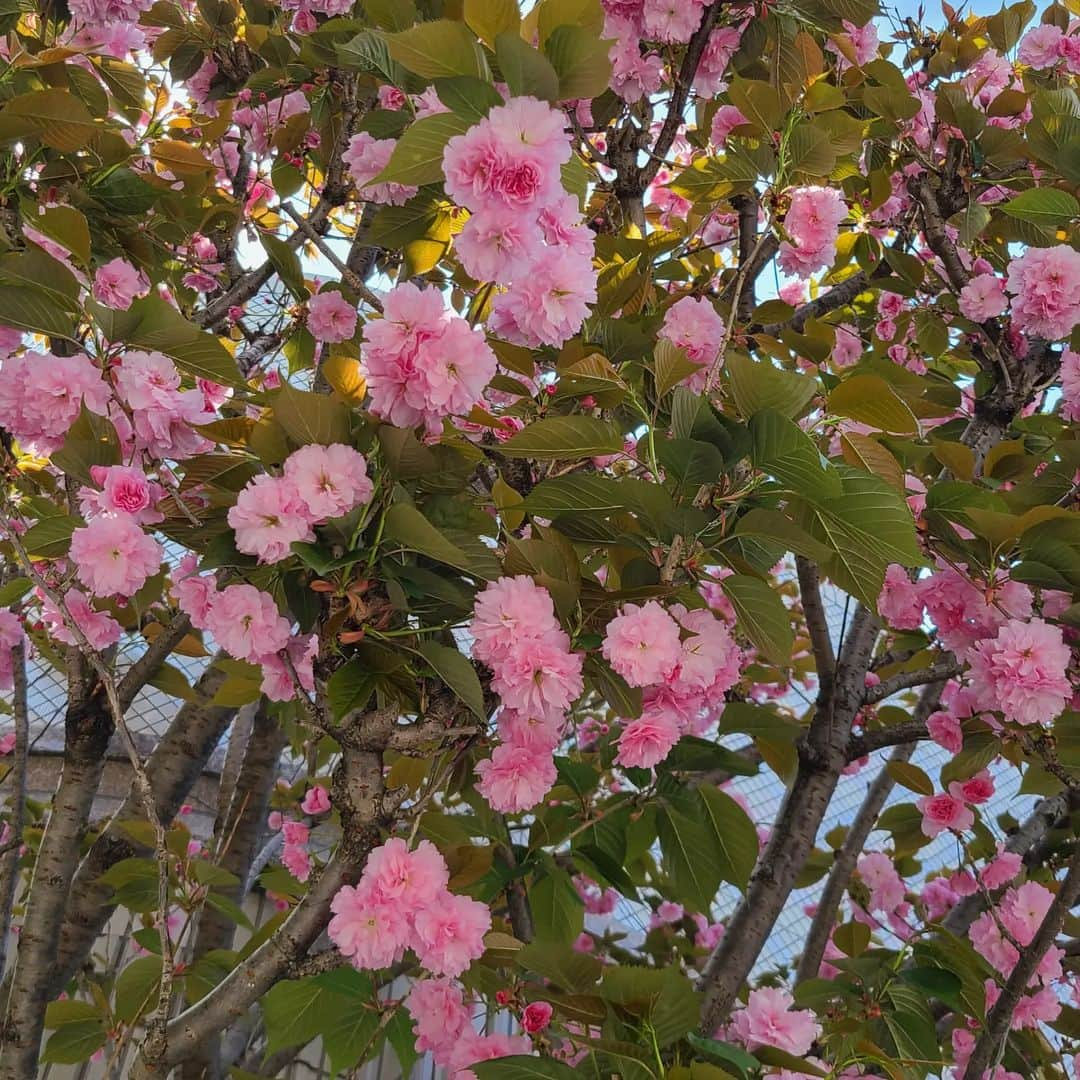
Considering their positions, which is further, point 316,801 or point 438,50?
point 316,801

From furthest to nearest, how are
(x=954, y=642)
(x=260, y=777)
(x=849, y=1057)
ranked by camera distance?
1. (x=260, y=777)
2. (x=954, y=642)
3. (x=849, y=1057)

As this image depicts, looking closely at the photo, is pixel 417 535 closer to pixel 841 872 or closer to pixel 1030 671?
pixel 1030 671

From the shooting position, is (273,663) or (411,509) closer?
(411,509)

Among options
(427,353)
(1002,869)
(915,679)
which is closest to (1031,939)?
(1002,869)

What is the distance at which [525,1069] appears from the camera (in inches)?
34.7

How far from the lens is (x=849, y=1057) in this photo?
3.29 feet

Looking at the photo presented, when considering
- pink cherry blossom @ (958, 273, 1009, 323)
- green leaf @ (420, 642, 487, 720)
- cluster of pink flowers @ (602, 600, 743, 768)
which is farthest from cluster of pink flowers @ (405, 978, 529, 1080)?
pink cherry blossom @ (958, 273, 1009, 323)

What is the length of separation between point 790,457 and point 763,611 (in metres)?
0.18

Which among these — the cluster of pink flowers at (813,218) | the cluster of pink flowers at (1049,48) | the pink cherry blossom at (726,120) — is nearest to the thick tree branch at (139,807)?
the cluster of pink flowers at (813,218)

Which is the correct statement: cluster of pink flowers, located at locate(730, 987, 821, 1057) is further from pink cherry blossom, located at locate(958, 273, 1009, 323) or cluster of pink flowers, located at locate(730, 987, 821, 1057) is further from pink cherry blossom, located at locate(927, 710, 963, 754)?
pink cherry blossom, located at locate(958, 273, 1009, 323)

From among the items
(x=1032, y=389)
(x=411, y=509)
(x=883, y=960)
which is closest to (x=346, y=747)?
(x=411, y=509)

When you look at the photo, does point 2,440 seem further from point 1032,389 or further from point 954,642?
point 1032,389

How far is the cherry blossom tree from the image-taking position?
81 cm

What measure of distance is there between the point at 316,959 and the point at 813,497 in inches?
24.8
